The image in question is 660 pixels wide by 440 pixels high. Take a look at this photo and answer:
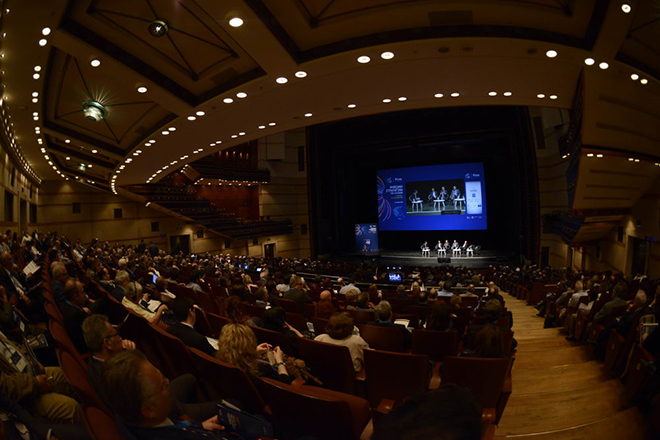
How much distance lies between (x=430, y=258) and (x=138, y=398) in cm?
2272

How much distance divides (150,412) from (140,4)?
465cm

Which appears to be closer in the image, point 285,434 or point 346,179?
point 285,434

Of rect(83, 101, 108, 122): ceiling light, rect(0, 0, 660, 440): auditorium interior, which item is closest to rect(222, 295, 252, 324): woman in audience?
rect(0, 0, 660, 440): auditorium interior

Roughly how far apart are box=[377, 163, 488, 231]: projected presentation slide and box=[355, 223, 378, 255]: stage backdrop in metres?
0.85

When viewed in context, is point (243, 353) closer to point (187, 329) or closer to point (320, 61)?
point (187, 329)

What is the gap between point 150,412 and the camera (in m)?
1.51

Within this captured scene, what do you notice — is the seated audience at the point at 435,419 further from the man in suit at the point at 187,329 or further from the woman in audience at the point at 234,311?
the woman in audience at the point at 234,311

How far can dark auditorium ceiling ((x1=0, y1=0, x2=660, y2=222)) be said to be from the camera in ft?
14.4

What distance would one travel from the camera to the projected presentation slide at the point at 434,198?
23391mm

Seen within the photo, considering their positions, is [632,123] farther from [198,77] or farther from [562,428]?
[198,77]

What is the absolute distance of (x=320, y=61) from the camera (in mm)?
5152

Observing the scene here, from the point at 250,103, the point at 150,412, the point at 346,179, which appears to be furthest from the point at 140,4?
the point at 346,179

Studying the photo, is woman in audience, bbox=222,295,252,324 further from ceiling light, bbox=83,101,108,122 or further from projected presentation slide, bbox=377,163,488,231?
projected presentation slide, bbox=377,163,488,231

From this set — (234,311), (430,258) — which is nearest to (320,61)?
(234,311)
